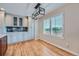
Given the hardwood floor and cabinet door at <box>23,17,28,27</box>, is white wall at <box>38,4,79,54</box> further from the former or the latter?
cabinet door at <box>23,17,28,27</box>

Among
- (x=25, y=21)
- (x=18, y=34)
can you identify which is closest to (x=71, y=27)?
(x=18, y=34)

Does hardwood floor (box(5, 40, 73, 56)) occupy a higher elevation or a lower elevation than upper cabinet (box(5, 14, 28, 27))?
lower

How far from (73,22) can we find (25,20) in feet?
20.2

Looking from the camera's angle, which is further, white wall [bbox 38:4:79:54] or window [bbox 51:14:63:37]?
window [bbox 51:14:63:37]

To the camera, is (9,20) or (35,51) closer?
(35,51)

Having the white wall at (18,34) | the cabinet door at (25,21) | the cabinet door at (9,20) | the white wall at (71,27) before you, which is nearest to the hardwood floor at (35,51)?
the white wall at (71,27)

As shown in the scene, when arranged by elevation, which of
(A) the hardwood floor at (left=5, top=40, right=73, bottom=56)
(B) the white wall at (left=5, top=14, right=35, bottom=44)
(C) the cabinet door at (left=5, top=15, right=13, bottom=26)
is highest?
(C) the cabinet door at (left=5, top=15, right=13, bottom=26)

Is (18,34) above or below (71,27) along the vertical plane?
below

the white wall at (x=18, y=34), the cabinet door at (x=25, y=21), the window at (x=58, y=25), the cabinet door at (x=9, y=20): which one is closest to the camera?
the window at (x=58, y=25)

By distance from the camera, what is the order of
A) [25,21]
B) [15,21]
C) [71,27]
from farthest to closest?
[25,21] < [15,21] < [71,27]

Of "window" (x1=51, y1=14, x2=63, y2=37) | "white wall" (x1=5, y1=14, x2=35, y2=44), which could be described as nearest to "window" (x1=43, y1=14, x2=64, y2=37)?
"window" (x1=51, y1=14, x2=63, y2=37)

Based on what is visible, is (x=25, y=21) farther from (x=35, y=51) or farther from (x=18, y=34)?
(x=35, y=51)

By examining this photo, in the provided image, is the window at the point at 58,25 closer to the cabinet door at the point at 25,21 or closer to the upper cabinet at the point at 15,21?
the upper cabinet at the point at 15,21

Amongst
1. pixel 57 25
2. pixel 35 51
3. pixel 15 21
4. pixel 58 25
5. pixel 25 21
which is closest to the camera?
pixel 35 51
